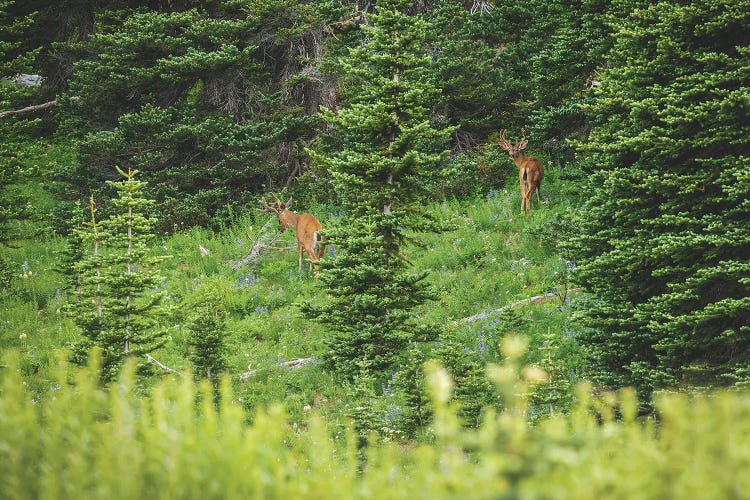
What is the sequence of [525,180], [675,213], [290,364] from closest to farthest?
[675,213] → [290,364] → [525,180]

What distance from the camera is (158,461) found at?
98.7 inches

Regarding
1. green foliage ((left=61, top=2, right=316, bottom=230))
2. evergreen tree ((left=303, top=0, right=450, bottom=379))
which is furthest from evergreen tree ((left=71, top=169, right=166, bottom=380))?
green foliage ((left=61, top=2, right=316, bottom=230))

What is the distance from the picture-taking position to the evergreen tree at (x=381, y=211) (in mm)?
10234

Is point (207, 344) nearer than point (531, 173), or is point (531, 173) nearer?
point (207, 344)

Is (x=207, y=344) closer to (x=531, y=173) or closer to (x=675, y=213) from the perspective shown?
(x=675, y=213)

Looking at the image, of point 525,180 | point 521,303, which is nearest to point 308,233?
point 521,303

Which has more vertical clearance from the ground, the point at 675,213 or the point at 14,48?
the point at 14,48

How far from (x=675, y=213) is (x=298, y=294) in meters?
7.95

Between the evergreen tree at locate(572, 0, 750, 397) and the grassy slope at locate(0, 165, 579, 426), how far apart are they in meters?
1.33

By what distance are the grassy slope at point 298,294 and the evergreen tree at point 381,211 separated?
0.72m

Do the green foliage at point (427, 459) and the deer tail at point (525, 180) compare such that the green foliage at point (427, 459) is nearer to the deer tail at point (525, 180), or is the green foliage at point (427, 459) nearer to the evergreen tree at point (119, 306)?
the evergreen tree at point (119, 306)

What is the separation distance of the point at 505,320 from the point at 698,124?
3592 mm

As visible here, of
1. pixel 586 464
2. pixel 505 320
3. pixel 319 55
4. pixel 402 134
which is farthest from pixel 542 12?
pixel 586 464

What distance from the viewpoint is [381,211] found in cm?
1082
